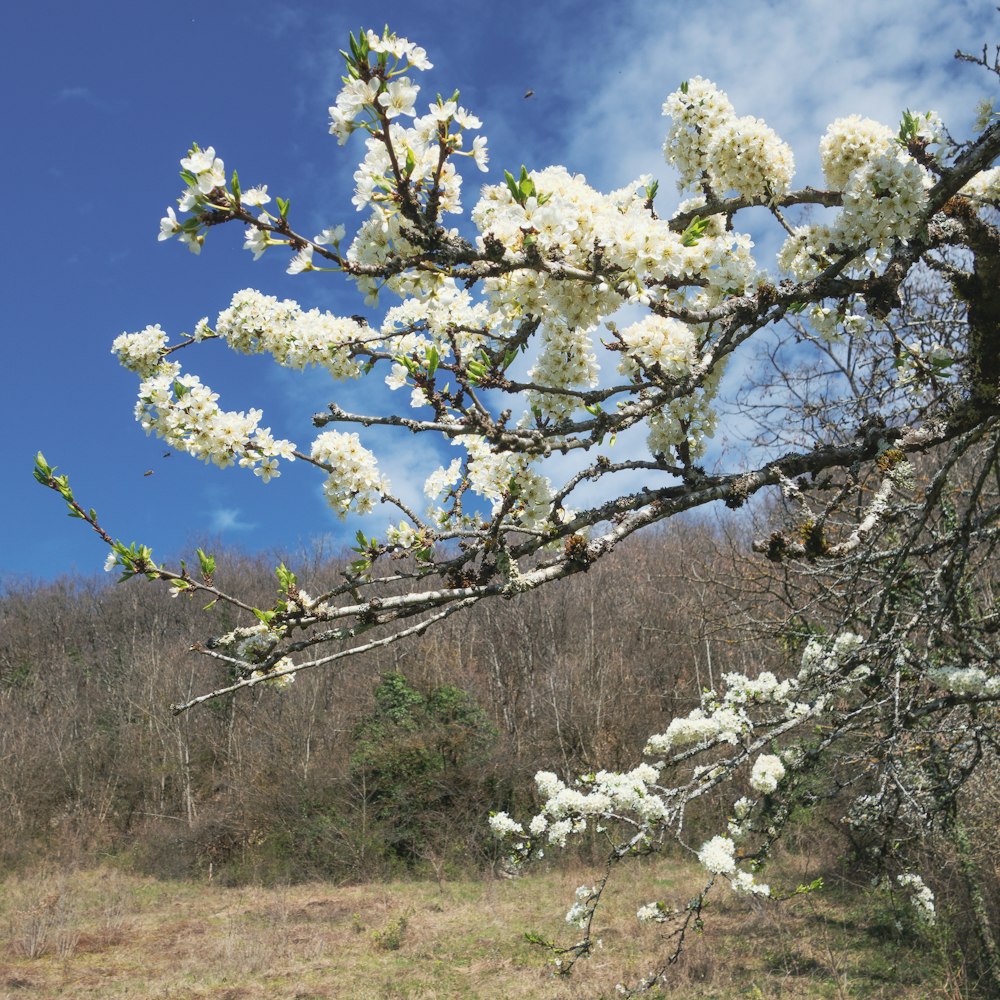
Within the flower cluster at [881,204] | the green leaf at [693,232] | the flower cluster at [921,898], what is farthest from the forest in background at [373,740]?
the green leaf at [693,232]

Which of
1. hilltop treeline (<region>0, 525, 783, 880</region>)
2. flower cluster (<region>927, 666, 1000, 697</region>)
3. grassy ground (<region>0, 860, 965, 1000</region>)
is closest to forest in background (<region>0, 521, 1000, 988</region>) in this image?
hilltop treeline (<region>0, 525, 783, 880</region>)

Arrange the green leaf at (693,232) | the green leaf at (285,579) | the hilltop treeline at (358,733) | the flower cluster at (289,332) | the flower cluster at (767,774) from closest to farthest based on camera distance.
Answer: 1. the green leaf at (693,232)
2. the green leaf at (285,579)
3. the flower cluster at (289,332)
4. the flower cluster at (767,774)
5. the hilltop treeline at (358,733)

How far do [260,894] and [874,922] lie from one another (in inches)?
524

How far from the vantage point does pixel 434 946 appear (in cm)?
1302

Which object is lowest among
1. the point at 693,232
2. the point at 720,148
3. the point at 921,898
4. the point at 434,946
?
the point at 434,946

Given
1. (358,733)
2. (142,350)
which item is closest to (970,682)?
(142,350)

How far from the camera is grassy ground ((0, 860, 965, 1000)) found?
988cm

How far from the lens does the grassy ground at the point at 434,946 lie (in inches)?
389

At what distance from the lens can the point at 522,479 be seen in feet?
8.20

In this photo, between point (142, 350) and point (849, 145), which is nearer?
point (849, 145)

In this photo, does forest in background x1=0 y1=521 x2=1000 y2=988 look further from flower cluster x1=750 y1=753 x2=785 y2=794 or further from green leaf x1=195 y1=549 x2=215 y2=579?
green leaf x1=195 y1=549 x2=215 y2=579

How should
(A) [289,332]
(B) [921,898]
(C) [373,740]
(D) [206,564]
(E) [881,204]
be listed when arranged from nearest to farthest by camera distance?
1. (E) [881,204]
2. (D) [206,564]
3. (A) [289,332]
4. (B) [921,898]
5. (C) [373,740]

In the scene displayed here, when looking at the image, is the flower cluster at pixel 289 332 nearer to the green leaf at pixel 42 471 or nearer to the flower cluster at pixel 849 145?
the green leaf at pixel 42 471

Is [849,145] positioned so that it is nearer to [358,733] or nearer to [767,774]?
[767,774]
